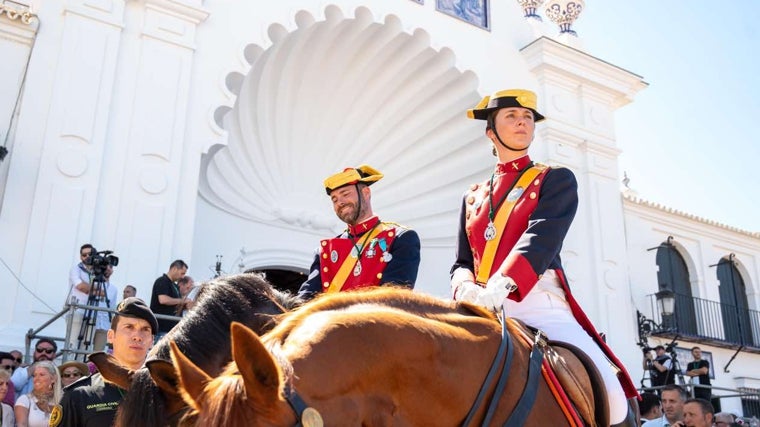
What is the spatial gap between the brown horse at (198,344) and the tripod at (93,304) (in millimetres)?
4643

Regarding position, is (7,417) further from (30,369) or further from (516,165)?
(516,165)

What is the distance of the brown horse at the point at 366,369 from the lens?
145cm

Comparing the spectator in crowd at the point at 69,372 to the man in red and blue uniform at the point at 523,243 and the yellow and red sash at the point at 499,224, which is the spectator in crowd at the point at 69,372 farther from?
the yellow and red sash at the point at 499,224

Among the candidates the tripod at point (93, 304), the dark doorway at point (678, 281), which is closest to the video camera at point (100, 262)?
the tripod at point (93, 304)

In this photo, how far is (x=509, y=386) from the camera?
201 cm

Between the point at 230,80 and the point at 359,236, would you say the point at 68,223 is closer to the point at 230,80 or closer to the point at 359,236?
the point at 230,80

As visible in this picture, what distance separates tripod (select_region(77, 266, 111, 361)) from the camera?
7.13 m

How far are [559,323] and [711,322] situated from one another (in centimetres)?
1419

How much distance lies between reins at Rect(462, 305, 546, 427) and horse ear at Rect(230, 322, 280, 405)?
634 mm

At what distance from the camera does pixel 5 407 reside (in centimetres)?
570

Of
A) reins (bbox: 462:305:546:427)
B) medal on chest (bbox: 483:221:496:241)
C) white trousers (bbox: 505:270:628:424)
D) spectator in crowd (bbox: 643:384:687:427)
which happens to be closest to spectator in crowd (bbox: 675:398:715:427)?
spectator in crowd (bbox: 643:384:687:427)

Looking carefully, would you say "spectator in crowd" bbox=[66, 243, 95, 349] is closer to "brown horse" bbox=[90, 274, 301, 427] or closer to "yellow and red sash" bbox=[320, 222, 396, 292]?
"yellow and red sash" bbox=[320, 222, 396, 292]

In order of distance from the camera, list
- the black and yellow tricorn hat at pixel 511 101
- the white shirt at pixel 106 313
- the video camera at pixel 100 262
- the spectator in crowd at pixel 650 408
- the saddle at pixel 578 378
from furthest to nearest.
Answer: the spectator in crowd at pixel 650 408
the white shirt at pixel 106 313
the video camera at pixel 100 262
the black and yellow tricorn hat at pixel 511 101
the saddle at pixel 578 378

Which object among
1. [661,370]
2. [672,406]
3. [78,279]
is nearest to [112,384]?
[78,279]
